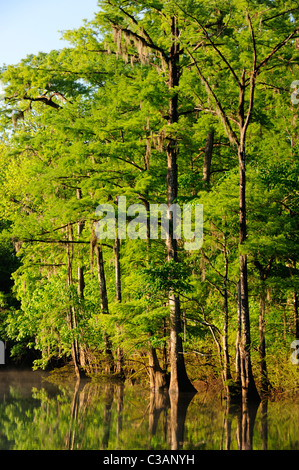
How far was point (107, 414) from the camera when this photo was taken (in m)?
14.9

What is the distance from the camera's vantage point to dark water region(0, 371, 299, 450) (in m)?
10.5

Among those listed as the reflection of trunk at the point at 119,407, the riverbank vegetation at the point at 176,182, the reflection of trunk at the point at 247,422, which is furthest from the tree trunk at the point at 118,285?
the reflection of trunk at the point at 247,422

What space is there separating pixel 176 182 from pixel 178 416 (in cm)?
867

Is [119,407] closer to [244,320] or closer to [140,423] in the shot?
[140,423]

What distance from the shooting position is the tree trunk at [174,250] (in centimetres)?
1902

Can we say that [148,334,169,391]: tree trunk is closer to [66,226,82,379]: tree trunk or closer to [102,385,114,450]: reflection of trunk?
[102,385,114,450]: reflection of trunk

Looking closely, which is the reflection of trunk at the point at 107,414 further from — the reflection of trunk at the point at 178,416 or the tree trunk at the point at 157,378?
the tree trunk at the point at 157,378

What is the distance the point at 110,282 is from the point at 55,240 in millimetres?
5819

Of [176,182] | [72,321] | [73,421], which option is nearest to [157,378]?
[176,182]

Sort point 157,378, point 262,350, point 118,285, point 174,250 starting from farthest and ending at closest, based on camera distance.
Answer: point 118,285 < point 157,378 < point 174,250 < point 262,350
